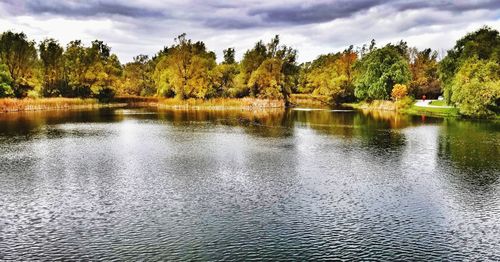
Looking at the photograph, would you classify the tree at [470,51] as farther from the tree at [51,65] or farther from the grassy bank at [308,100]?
the tree at [51,65]

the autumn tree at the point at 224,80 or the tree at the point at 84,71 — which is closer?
the autumn tree at the point at 224,80

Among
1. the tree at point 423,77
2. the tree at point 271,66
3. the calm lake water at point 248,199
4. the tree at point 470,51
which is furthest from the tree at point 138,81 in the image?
the calm lake water at point 248,199

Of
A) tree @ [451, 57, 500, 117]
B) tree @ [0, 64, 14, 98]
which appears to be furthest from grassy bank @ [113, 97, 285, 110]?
tree @ [451, 57, 500, 117]

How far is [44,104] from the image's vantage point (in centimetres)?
10156

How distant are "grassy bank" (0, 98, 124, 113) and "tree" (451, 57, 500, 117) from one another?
84.7 meters

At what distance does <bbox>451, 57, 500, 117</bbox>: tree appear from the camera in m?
71.4

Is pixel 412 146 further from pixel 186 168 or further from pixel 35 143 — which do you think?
pixel 35 143

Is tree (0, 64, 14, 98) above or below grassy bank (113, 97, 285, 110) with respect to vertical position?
above

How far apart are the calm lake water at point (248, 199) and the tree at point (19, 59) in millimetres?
65422

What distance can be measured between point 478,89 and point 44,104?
88.7 meters

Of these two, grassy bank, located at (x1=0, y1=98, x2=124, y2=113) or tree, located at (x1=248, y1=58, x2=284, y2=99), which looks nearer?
grassy bank, located at (x1=0, y1=98, x2=124, y2=113)

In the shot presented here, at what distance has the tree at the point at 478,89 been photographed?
71.4 m

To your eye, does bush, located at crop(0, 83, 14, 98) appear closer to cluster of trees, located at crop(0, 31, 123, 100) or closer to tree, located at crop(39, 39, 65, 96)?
cluster of trees, located at crop(0, 31, 123, 100)

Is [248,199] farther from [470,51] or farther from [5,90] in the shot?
[5,90]
